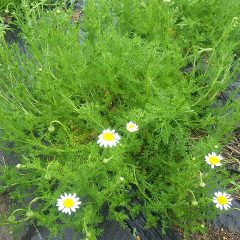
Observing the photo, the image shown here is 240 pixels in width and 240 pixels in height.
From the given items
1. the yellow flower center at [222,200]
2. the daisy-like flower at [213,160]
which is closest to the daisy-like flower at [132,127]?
the daisy-like flower at [213,160]

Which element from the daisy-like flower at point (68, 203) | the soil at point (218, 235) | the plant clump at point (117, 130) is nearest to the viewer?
the daisy-like flower at point (68, 203)

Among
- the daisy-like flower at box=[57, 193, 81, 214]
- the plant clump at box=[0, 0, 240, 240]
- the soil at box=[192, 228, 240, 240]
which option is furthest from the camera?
the soil at box=[192, 228, 240, 240]

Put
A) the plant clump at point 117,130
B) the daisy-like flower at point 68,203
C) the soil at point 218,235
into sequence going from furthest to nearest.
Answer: the soil at point 218,235, the plant clump at point 117,130, the daisy-like flower at point 68,203

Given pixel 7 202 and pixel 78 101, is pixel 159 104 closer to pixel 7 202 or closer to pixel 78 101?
pixel 78 101

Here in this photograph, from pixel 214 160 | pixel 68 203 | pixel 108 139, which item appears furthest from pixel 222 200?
pixel 68 203

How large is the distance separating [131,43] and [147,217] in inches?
45.3

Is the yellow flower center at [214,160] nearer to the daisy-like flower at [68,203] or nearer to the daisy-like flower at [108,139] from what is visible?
the daisy-like flower at [108,139]

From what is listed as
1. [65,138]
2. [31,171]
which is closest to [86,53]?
[65,138]

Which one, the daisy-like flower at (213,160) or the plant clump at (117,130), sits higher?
the plant clump at (117,130)

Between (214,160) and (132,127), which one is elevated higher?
(132,127)

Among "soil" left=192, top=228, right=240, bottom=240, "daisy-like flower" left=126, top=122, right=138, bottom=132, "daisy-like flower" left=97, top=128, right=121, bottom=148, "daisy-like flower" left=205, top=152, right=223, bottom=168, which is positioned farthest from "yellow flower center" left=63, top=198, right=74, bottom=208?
"soil" left=192, top=228, right=240, bottom=240

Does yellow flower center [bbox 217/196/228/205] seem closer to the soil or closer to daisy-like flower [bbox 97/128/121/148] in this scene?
the soil

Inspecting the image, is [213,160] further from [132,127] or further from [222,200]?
[132,127]

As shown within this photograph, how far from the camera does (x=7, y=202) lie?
8.51ft
